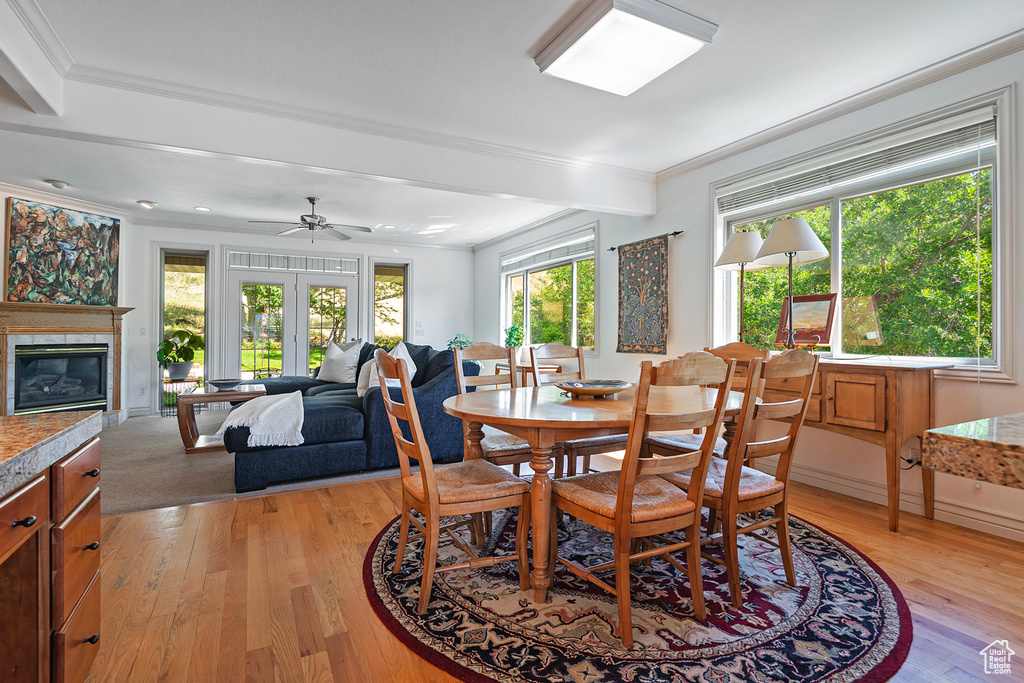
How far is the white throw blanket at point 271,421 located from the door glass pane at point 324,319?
420 centimetres

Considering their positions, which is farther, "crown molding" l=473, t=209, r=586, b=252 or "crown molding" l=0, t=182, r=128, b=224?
"crown molding" l=473, t=209, r=586, b=252

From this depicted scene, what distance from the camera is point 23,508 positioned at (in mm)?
987

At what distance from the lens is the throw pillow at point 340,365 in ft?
18.6

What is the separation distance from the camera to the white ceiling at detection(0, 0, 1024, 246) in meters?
2.38

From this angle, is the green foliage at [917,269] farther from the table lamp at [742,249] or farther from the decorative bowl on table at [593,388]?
the decorative bowl on table at [593,388]

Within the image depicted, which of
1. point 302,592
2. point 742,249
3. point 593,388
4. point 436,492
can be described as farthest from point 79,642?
point 742,249

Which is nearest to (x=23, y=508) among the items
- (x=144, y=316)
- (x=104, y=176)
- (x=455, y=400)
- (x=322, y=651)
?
(x=322, y=651)

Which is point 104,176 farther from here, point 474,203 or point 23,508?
point 23,508

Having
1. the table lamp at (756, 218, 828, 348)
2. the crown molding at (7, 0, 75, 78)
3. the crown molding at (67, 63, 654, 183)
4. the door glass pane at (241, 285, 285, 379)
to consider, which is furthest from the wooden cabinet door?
the door glass pane at (241, 285, 285, 379)

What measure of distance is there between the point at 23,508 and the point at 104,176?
5.04 meters

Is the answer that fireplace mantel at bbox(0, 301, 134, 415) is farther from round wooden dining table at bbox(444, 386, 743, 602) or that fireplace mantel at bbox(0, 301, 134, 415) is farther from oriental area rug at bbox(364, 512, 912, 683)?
round wooden dining table at bbox(444, 386, 743, 602)

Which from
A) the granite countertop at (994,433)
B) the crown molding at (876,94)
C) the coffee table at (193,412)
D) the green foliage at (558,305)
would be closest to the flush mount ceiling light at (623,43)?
the crown molding at (876,94)

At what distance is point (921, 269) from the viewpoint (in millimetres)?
3004

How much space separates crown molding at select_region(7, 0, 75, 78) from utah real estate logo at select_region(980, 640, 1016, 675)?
447cm
